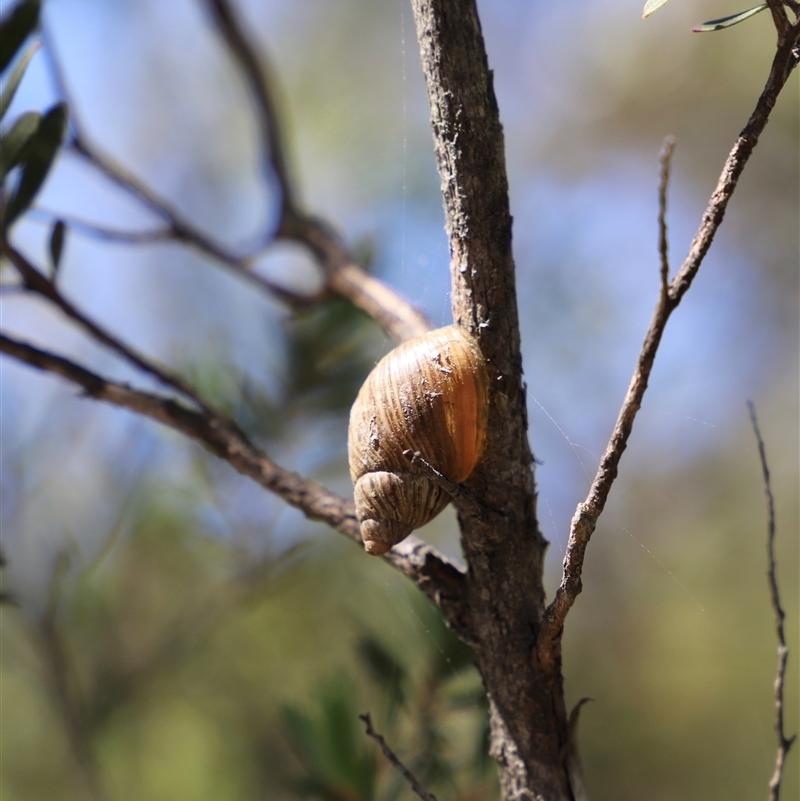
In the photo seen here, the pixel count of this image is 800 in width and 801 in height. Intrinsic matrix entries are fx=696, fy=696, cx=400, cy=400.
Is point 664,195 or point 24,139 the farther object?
point 24,139

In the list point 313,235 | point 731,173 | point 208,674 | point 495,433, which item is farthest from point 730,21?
point 208,674

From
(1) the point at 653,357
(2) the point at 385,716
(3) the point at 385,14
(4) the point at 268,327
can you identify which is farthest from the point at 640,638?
(3) the point at 385,14

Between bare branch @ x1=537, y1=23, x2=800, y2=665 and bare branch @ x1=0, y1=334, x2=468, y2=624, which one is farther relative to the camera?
bare branch @ x1=0, y1=334, x2=468, y2=624

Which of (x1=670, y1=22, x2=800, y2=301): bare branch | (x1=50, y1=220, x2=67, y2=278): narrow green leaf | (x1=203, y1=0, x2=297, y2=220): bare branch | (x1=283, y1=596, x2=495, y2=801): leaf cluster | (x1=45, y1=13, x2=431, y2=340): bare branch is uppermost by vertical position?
(x1=203, y1=0, x2=297, y2=220): bare branch

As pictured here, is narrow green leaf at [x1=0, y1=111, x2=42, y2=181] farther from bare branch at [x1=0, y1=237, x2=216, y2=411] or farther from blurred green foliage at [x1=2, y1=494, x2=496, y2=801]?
blurred green foliage at [x1=2, y1=494, x2=496, y2=801]

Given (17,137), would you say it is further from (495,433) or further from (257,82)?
(257,82)

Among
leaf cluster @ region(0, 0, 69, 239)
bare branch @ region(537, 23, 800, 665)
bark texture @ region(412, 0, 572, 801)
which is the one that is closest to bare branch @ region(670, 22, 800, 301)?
bare branch @ region(537, 23, 800, 665)
